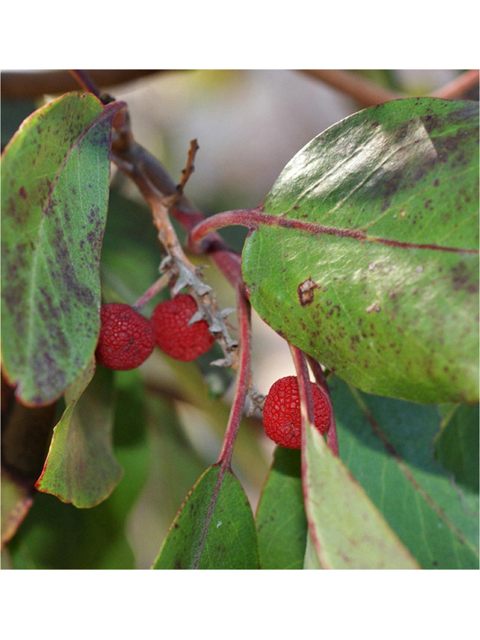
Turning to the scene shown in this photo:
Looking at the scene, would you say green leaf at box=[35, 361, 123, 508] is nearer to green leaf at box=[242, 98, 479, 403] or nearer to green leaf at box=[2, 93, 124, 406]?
green leaf at box=[2, 93, 124, 406]

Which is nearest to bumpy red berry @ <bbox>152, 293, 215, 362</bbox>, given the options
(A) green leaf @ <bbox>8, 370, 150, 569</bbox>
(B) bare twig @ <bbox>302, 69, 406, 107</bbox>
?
(A) green leaf @ <bbox>8, 370, 150, 569</bbox>

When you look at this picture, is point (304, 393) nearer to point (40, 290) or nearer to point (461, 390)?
point (461, 390)

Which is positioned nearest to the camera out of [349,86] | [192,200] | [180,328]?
[180,328]

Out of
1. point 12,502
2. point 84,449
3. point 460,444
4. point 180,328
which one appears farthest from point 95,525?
point 460,444

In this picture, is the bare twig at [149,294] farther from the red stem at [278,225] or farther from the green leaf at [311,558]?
the green leaf at [311,558]

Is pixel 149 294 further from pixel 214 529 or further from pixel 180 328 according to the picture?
pixel 214 529

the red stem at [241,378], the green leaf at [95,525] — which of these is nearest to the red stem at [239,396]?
the red stem at [241,378]
